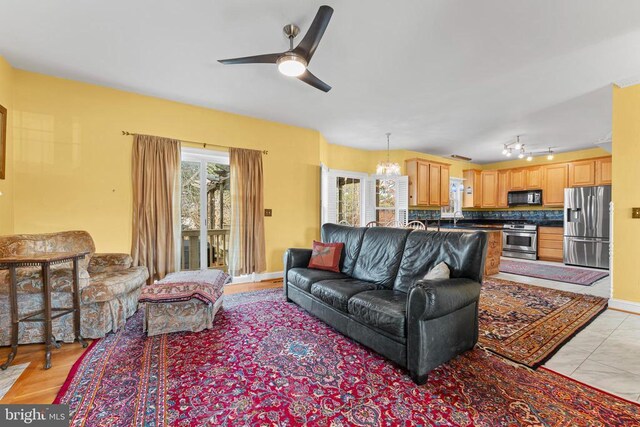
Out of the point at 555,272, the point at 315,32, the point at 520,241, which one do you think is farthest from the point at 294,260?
the point at 520,241

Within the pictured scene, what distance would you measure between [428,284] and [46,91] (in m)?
4.65

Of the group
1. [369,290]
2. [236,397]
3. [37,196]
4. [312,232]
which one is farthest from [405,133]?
[37,196]

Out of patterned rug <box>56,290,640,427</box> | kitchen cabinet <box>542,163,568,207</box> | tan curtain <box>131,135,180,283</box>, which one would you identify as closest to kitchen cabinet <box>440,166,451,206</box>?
kitchen cabinet <box>542,163,568,207</box>

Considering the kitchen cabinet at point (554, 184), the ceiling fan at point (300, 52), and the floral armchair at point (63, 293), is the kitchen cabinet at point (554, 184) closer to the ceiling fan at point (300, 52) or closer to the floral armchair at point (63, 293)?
the ceiling fan at point (300, 52)

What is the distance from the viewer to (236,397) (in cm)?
174

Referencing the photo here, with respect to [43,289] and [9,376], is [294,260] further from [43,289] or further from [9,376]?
[9,376]

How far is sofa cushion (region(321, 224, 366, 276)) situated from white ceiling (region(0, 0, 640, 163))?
1833 mm

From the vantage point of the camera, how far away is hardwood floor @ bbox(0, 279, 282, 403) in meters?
1.76

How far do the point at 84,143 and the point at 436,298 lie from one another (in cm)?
433

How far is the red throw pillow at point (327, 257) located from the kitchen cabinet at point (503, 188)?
6653 mm

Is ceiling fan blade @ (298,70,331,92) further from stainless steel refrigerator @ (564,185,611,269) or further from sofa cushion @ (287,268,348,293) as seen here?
stainless steel refrigerator @ (564,185,611,269)

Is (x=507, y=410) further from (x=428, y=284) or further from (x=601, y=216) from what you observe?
(x=601, y=216)

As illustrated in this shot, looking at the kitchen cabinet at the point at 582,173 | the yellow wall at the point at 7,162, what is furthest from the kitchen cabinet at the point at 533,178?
the yellow wall at the point at 7,162

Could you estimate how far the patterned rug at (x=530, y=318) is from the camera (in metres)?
2.34
